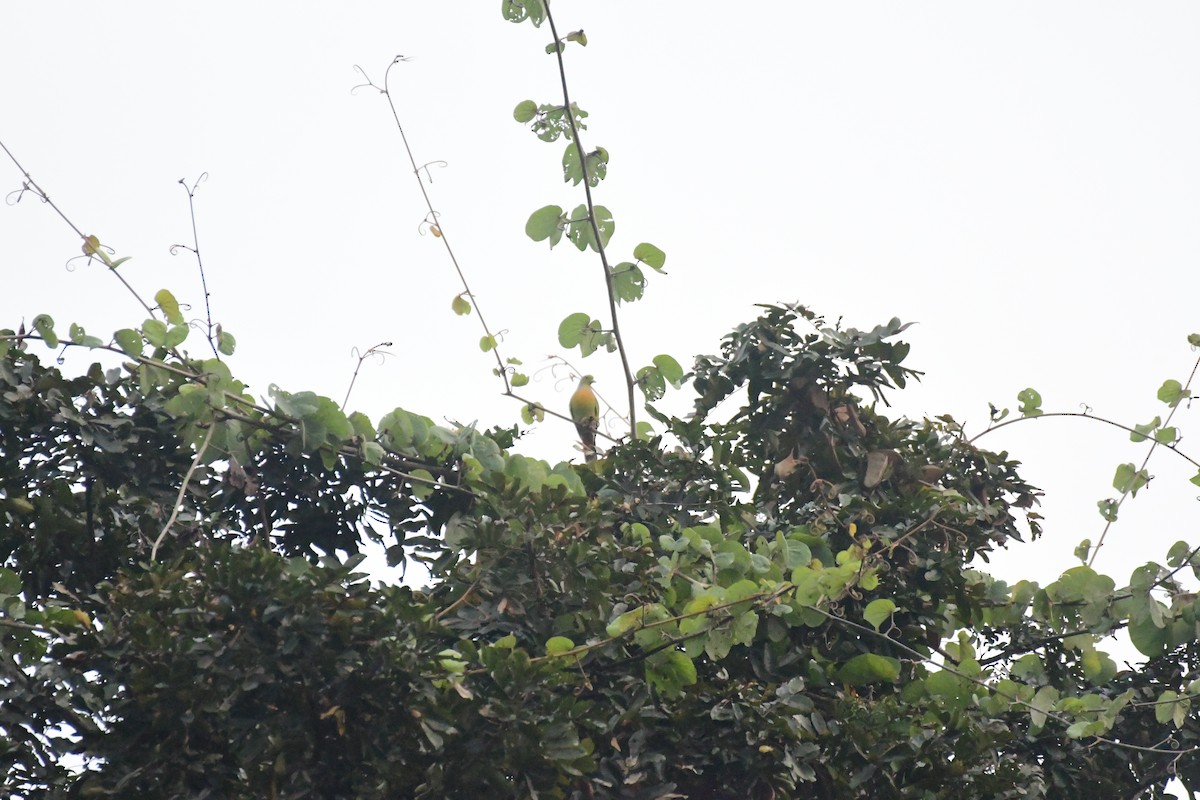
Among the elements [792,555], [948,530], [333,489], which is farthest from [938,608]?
[333,489]

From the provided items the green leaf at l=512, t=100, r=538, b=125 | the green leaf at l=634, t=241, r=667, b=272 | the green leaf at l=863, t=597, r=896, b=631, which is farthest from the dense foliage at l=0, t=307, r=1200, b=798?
the green leaf at l=512, t=100, r=538, b=125

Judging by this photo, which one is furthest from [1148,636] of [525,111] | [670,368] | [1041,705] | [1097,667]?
[525,111]

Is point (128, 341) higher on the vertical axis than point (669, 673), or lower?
higher

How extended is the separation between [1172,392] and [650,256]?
1545 millimetres

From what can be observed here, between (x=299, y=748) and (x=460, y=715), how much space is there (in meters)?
0.32

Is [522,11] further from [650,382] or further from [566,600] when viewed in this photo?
[566,600]

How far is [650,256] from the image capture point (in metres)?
4.02

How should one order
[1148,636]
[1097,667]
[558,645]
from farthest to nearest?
[1097,667] < [1148,636] < [558,645]

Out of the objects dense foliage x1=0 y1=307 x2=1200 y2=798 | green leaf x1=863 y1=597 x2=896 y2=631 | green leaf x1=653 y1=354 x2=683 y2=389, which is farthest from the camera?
green leaf x1=653 y1=354 x2=683 y2=389

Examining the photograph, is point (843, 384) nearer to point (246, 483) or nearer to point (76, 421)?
point (246, 483)

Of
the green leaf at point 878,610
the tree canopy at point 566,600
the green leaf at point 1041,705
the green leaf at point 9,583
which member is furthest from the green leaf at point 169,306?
the green leaf at point 1041,705

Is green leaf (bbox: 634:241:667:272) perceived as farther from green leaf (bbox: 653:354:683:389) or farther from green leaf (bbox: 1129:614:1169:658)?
green leaf (bbox: 1129:614:1169:658)

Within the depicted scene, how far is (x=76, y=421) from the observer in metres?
3.33

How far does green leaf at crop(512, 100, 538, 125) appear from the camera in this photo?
4.01 metres
